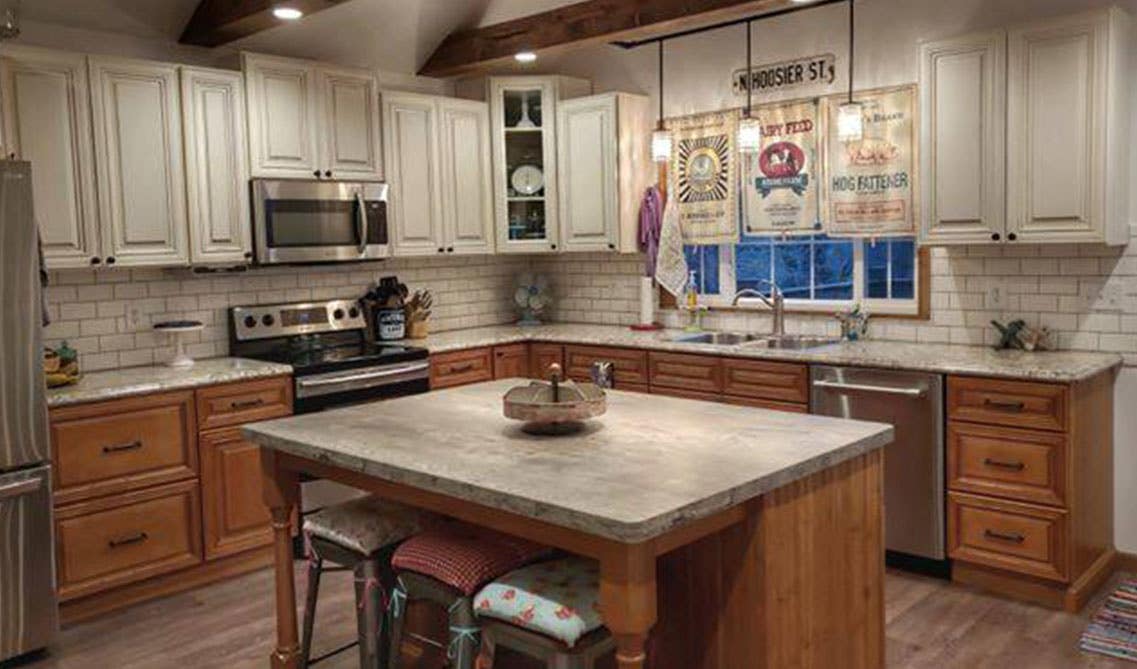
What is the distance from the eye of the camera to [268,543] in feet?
15.1

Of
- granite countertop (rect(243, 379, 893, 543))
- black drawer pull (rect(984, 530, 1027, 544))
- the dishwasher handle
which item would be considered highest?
granite countertop (rect(243, 379, 893, 543))

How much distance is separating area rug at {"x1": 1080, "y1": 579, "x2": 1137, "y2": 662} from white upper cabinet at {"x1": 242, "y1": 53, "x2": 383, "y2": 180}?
155 inches

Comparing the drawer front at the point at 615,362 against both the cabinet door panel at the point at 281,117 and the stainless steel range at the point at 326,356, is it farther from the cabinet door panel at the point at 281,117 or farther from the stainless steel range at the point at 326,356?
the cabinet door panel at the point at 281,117

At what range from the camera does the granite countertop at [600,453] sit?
2.21 meters

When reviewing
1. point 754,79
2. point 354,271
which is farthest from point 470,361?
point 754,79

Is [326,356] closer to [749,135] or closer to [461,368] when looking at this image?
[461,368]

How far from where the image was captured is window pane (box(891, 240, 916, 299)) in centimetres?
483

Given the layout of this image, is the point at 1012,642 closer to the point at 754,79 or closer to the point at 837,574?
the point at 837,574

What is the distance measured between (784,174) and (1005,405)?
1.82 meters

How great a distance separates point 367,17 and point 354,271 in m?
1.40

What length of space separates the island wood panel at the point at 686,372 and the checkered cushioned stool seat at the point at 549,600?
7.82 feet

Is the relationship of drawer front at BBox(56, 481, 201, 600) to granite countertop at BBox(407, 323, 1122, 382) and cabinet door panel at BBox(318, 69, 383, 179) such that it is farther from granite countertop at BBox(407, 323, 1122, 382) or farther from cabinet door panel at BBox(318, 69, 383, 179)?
cabinet door panel at BBox(318, 69, 383, 179)

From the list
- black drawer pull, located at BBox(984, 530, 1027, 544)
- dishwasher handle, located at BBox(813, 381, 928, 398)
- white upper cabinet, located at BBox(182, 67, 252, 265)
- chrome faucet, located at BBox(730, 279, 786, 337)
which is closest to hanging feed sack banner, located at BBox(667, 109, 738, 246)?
chrome faucet, located at BBox(730, 279, 786, 337)

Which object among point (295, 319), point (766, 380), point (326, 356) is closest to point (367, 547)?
point (326, 356)
